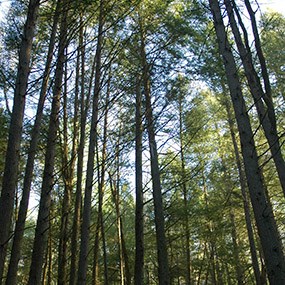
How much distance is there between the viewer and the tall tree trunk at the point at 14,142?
7.14 feet

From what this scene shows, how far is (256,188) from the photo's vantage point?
254cm

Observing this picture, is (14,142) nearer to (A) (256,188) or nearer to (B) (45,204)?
(B) (45,204)

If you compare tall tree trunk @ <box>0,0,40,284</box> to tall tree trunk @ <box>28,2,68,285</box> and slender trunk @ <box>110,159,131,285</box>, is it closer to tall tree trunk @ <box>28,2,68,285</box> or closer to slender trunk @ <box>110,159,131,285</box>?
tall tree trunk @ <box>28,2,68,285</box>

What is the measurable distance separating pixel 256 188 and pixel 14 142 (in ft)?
6.19

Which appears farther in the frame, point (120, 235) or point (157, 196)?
point (120, 235)

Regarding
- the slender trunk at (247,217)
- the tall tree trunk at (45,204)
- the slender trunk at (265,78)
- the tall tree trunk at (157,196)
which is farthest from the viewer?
the slender trunk at (247,217)

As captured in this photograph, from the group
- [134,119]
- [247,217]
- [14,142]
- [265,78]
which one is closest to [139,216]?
[134,119]

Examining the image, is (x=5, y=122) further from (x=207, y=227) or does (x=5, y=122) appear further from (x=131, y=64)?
(x=207, y=227)

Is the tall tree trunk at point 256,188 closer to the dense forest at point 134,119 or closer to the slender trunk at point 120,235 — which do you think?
the dense forest at point 134,119

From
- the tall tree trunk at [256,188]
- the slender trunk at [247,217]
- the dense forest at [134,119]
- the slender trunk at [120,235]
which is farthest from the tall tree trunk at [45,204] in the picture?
the slender trunk at [247,217]

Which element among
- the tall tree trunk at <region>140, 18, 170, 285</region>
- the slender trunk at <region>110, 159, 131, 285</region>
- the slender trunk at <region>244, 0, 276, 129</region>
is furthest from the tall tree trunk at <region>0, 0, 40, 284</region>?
the slender trunk at <region>110, 159, 131, 285</region>

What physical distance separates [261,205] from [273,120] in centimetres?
67

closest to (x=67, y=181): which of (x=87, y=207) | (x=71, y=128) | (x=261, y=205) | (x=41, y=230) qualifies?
(x=71, y=128)

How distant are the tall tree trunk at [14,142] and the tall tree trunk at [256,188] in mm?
1789
